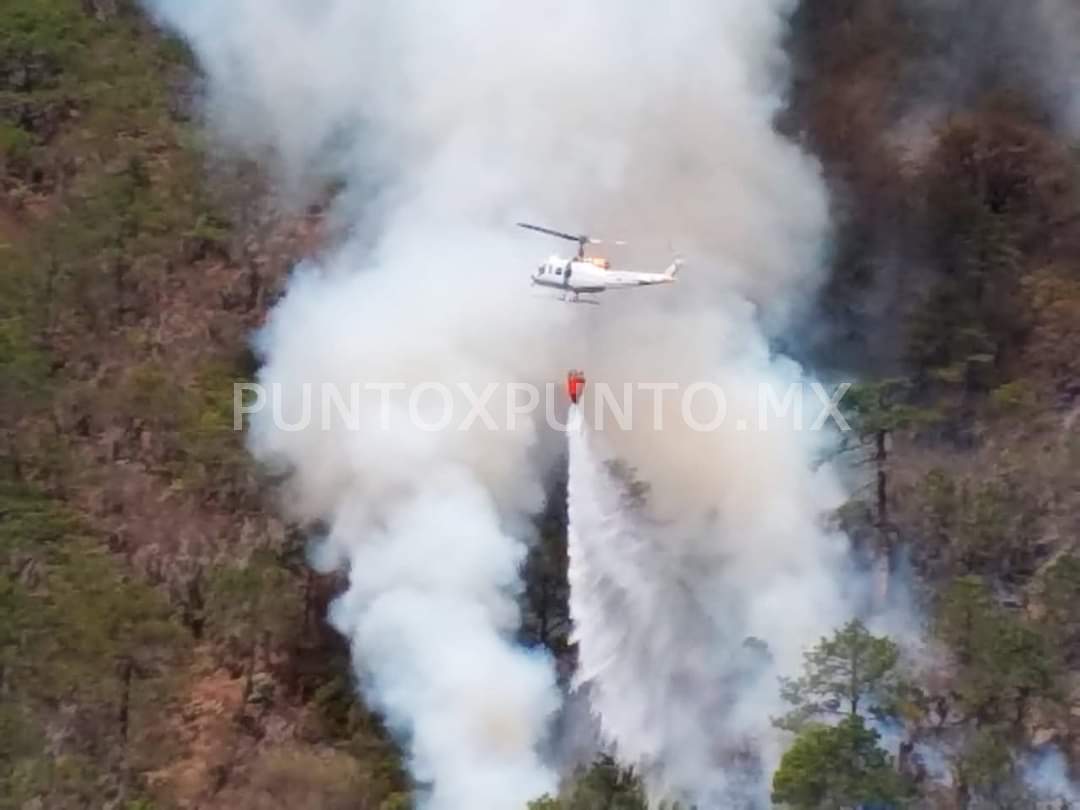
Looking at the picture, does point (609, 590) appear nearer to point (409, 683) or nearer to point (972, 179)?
point (409, 683)

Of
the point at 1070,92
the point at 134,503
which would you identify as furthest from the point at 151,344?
the point at 1070,92

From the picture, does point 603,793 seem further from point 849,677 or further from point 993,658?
point 993,658

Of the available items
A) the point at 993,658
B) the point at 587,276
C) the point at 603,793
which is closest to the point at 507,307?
the point at 587,276

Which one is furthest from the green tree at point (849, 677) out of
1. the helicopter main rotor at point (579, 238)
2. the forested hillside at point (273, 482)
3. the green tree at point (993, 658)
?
the helicopter main rotor at point (579, 238)

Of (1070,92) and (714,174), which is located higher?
(1070,92)

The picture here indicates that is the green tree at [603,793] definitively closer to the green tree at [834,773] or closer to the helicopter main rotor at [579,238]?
the green tree at [834,773]
